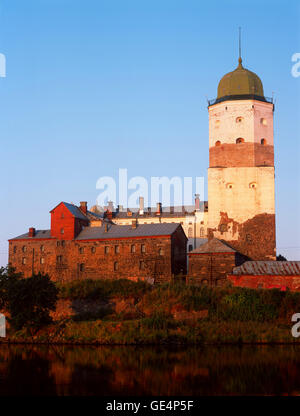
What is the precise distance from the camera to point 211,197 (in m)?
44.5

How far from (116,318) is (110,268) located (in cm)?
1474

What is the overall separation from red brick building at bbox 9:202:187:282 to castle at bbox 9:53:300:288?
2.7 inches

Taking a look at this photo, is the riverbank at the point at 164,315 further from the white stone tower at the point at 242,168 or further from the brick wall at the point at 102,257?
the white stone tower at the point at 242,168

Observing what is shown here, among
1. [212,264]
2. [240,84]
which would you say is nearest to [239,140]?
[240,84]

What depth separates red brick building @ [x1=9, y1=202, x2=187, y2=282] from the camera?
40812mm

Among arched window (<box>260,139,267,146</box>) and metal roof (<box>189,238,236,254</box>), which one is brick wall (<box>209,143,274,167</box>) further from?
metal roof (<box>189,238,236,254</box>)

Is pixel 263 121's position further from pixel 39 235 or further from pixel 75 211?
pixel 39 235

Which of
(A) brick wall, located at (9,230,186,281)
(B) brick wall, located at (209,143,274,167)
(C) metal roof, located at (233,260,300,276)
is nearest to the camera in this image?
(C) metal roof, located at (233,260,300,276)

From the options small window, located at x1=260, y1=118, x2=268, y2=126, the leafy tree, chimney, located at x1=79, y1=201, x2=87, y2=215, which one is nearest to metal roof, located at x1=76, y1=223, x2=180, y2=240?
chimney, located at x1=79, y1=201, x2=87, y2=215

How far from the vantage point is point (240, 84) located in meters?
45.0

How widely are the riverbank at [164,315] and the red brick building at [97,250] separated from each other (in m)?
8.90

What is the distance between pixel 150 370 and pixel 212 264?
21020 millimetres

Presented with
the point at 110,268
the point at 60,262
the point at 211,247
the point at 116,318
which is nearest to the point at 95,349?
the point at 116,318
